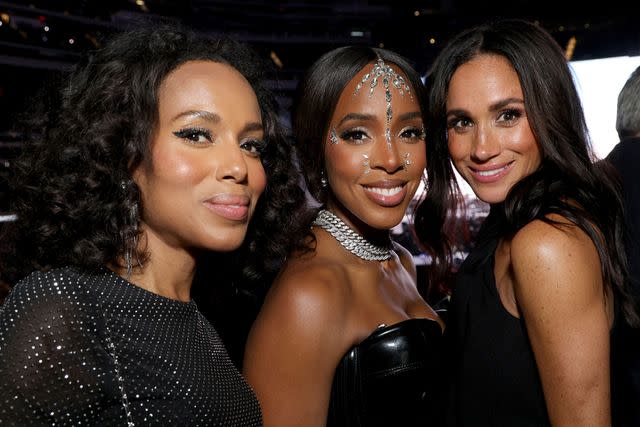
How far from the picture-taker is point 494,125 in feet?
5.87

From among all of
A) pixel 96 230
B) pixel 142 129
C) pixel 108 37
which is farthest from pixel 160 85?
pixel 96 230

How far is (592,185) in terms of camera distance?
1631 millimetres

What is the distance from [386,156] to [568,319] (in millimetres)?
807

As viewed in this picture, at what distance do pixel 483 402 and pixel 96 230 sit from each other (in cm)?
123

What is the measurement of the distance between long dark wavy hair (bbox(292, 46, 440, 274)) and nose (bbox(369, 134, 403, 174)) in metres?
0.20

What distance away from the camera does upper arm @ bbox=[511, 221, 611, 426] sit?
4.51 ft

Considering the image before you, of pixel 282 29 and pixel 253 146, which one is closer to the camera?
pixel 253 146

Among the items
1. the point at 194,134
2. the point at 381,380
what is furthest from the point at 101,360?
the point at 381,380

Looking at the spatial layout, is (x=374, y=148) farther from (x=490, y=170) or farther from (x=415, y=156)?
(x=490, y=170)

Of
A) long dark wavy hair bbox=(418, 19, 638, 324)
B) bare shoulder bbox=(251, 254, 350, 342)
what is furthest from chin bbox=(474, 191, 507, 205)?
bare shoulder bbox=(251, 254, 350, 342)

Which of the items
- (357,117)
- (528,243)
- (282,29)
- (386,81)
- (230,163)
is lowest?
A: (528,243)

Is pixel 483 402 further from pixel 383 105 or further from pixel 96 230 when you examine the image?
pixel 96 230

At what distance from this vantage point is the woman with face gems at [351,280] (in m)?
1.63

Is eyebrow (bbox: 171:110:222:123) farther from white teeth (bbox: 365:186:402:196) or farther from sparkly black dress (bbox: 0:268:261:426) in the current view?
white teeth (bbox: 365:186:402:196)
